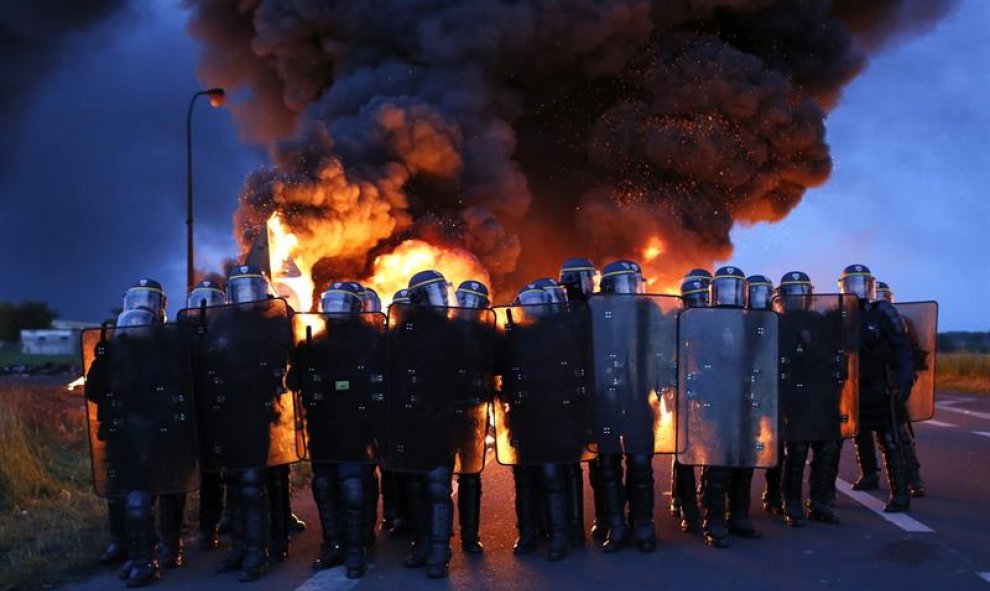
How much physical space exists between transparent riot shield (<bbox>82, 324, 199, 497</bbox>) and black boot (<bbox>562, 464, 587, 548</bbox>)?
251 cm

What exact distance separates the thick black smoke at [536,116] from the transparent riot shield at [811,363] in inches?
395

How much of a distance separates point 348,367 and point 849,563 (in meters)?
3.42

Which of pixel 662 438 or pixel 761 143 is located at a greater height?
pixel 761 143

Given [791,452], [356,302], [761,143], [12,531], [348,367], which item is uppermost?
[761,143]

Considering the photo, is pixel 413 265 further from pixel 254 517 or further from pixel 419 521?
pixel 254 517

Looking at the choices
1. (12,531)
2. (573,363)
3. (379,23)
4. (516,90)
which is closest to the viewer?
(573,363)

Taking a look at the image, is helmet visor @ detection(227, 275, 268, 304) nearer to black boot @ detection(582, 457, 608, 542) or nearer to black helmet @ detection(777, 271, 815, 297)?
black boot @ detection(582, 457, 608, 542)

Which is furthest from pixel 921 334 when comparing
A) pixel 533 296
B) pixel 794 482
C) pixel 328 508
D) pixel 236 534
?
pixel 236 534

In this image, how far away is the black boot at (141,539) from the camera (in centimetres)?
562

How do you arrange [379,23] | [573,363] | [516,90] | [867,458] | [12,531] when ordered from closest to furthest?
[573,363] < [12,531] < [867,458] < [379,23] < [516,90]

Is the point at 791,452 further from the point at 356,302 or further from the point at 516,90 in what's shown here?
the point at 516,90

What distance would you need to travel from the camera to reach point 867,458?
838 centimetres

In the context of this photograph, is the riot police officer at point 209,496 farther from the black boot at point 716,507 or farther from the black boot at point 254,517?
the black boot at point 716,507

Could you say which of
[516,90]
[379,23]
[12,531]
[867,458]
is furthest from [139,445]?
[516,90]
